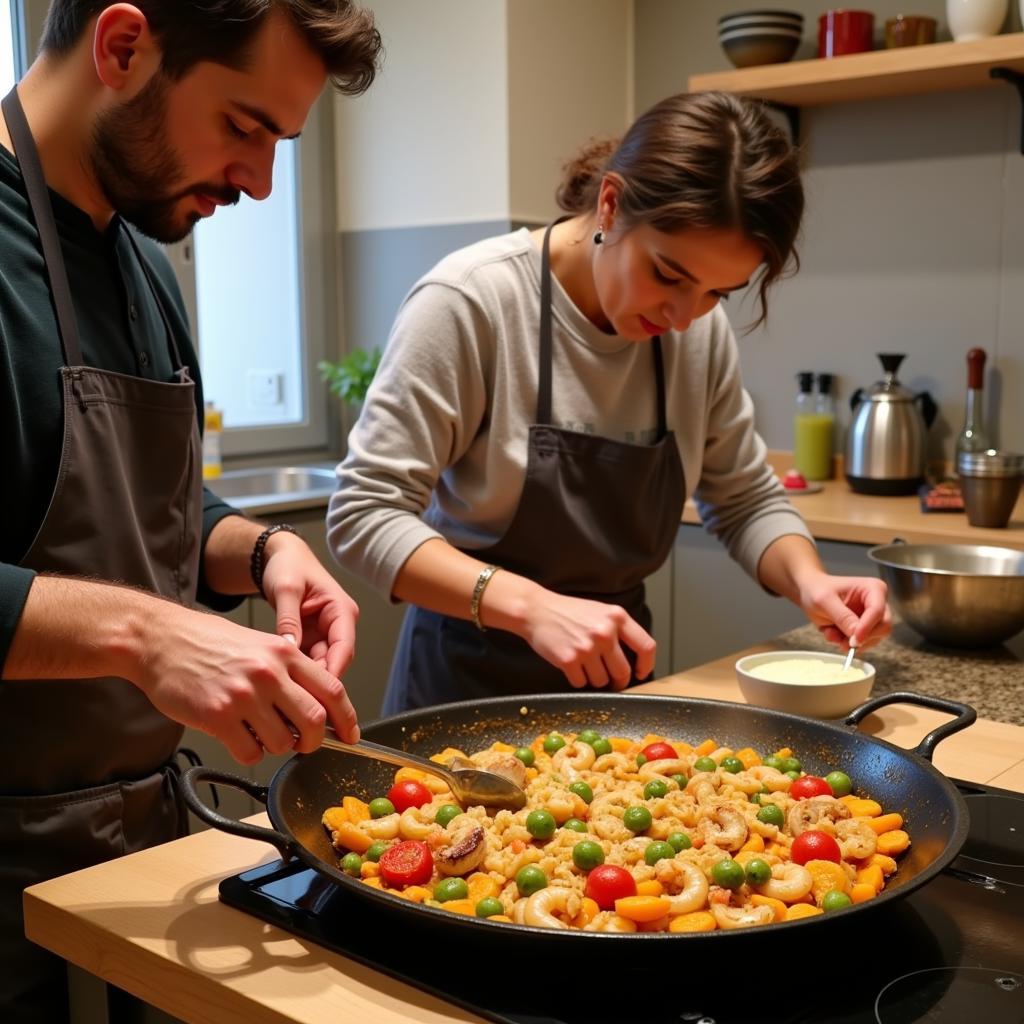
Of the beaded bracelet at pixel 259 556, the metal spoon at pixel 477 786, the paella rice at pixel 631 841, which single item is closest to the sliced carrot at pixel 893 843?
the paella rice at pixel 631 841

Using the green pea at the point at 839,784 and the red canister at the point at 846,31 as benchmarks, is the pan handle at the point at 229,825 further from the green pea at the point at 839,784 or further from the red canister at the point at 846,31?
the red canister at the point at 846,31

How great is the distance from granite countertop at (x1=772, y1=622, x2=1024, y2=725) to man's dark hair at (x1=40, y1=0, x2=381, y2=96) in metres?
1.02

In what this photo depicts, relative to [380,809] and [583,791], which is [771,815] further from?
[380,809]

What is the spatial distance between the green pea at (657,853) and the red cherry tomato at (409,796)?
0.76ft

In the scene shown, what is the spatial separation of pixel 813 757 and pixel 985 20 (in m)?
2.26

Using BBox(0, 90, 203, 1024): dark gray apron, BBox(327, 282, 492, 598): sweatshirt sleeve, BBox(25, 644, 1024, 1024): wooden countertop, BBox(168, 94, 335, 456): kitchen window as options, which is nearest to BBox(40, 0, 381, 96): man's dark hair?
BBox(0, 90, 203, 1024): dark gray apron

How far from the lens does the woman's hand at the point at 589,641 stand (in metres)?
1.42

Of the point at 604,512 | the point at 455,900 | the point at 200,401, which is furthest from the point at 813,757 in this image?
the point at 200,401

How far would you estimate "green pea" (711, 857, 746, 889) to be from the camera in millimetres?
947

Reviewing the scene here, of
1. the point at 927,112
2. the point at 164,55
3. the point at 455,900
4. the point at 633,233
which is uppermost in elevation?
the point at 927,112

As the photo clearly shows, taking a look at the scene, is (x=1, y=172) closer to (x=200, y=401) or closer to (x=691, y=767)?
(x=200, y=401)

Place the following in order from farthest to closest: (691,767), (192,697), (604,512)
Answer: (604,512) < (691,767) < (192,697)

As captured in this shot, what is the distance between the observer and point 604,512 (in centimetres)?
181

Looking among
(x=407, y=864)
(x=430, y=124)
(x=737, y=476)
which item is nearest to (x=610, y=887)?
(x=407, y=864)
